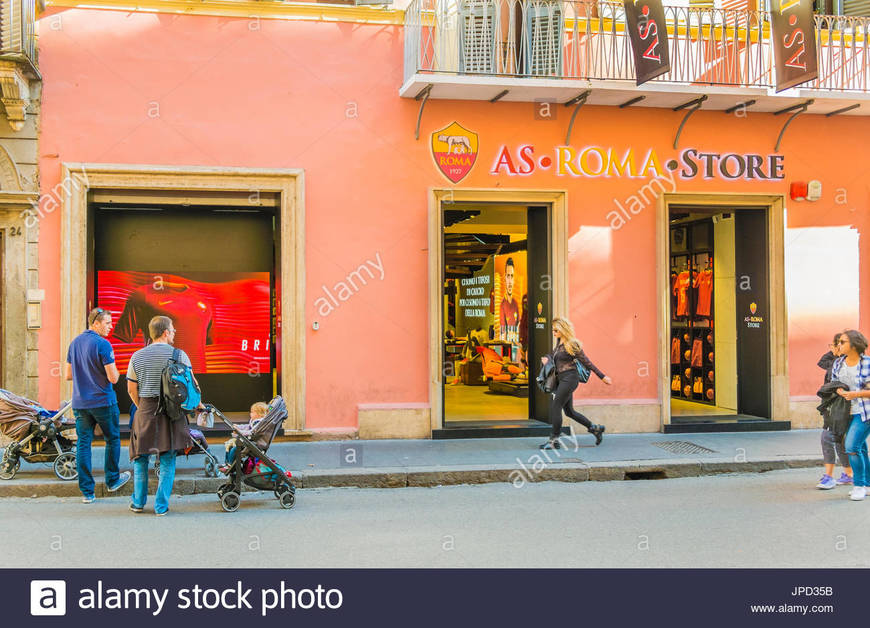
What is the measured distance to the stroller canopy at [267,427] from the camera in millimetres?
8047

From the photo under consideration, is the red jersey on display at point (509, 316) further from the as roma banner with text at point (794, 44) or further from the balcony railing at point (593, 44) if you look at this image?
the as roma banner with text at point (794, 44)

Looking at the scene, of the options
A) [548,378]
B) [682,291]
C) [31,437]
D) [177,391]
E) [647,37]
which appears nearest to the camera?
[177,391]

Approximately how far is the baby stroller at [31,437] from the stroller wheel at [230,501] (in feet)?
6.42

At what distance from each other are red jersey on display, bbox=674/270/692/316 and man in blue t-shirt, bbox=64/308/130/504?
1049cm

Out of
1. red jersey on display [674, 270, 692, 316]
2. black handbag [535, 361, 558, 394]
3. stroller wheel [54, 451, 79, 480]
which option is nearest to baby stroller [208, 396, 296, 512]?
stroller wheel [54, 451, 79, 480]

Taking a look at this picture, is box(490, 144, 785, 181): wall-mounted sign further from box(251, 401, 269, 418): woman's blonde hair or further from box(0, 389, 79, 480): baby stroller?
box(0, 389, 79, 480): baby stroller

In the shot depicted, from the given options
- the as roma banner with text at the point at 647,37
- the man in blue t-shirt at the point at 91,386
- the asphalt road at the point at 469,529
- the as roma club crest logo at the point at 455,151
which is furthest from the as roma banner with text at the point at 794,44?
the man in blue t-shirt at the point at 91,386

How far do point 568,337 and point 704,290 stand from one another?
506cm

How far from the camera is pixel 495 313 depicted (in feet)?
52.4

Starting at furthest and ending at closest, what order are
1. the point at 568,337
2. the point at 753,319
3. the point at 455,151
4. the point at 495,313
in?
the point at 495,313, the point at 753,319, the point at 455,151, the point at 568,337

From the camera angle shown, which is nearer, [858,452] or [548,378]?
[858,452]

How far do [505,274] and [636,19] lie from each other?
18.4 feet

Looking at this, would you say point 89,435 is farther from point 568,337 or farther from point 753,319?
point 753,319

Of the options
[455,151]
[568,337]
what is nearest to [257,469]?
[568,337]
